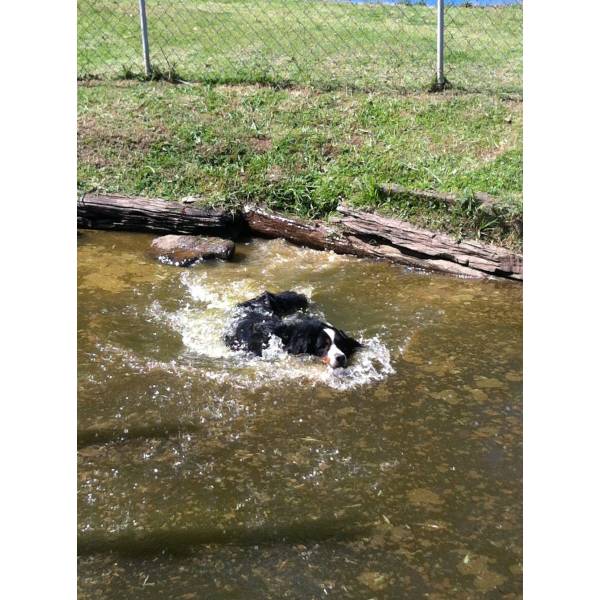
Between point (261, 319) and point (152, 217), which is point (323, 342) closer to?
point (261, 319)

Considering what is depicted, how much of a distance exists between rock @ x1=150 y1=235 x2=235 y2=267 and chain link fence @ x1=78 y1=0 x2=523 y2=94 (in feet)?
13.8

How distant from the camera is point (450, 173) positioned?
28.3 feet

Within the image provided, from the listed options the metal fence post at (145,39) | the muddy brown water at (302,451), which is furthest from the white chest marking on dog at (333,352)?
the metal fence post at (145,39)

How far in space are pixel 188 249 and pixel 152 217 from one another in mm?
1007

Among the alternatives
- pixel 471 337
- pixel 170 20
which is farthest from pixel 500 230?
pixel 170 20

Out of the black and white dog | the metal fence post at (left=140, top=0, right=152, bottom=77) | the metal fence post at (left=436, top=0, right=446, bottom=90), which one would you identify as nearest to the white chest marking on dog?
the black and white dog


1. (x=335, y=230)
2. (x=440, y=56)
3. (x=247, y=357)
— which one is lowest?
(x=247, y=357)

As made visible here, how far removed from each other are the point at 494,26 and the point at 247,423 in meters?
11.7

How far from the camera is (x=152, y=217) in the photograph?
8617 mm

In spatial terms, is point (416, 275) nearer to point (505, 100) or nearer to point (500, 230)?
point (500, 230)

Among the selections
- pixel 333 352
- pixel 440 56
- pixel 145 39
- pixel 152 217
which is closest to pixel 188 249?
pixel 152 217

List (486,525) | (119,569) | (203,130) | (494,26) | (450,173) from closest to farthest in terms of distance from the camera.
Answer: (119,569)
(486,525)
(450,173)
(203,130)
(494,26)

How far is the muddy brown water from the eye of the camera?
11.4 ft

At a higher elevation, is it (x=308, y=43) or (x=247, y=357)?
(x=308, y=43)
